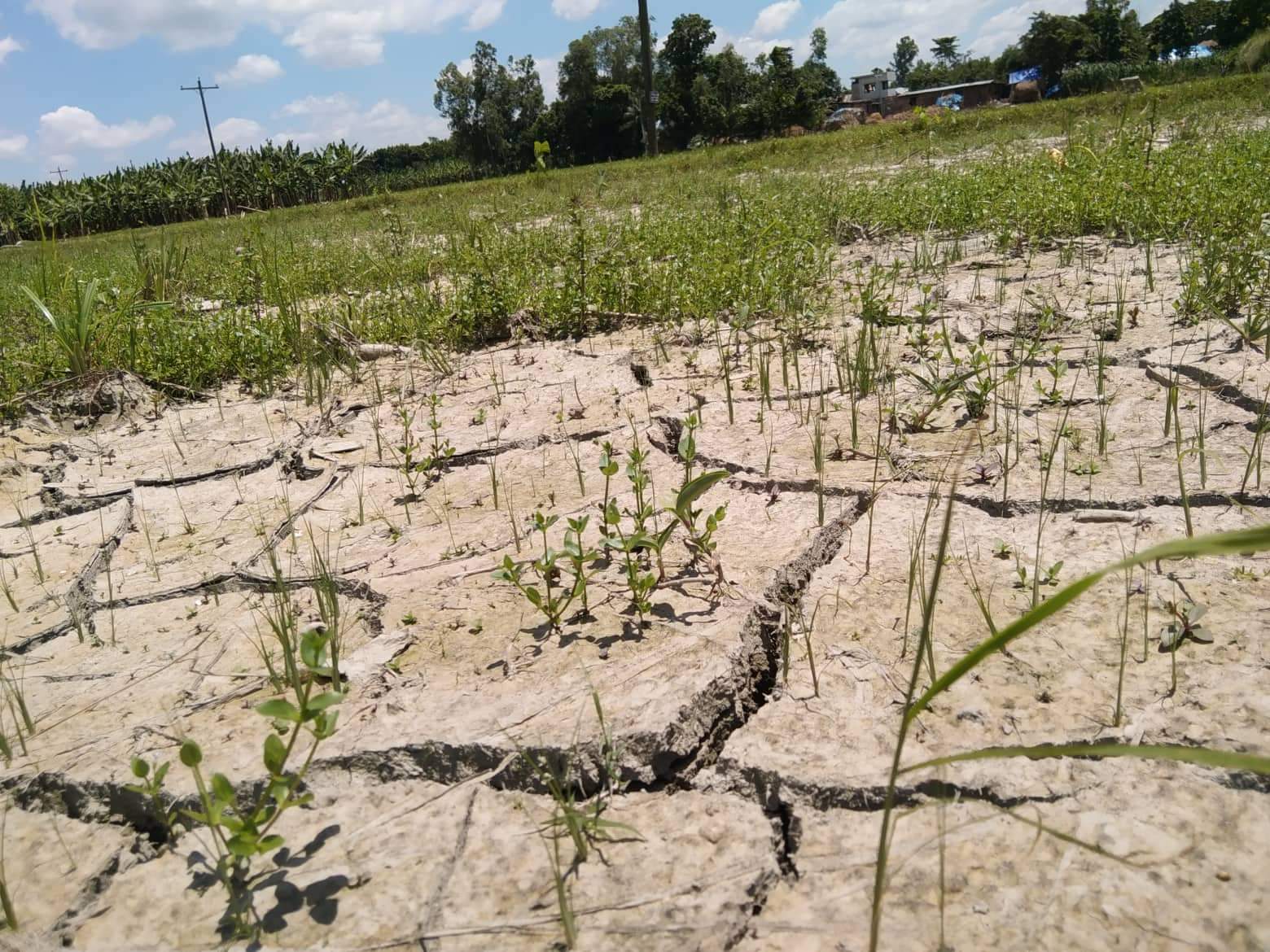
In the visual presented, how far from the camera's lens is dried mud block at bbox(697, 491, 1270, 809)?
123cm

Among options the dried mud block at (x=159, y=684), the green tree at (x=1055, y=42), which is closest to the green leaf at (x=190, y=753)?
the dried mud block at (x=159, y=684)

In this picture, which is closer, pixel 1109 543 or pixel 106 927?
pixel 106 927

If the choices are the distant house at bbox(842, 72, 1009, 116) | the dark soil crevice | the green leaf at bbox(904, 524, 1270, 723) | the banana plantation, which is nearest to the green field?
the dark soil crevice

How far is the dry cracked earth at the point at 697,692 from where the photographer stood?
3.42 ft

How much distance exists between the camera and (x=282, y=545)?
222cm

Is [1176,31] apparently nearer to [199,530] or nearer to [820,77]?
[820,77]

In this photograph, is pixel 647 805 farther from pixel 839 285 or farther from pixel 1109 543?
pixel 839 285

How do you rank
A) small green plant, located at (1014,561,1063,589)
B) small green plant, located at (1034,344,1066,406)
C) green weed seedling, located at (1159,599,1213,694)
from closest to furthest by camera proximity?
green weed seedling, located at (1159,599,1213,694), small green plant, located at (1014,561,1063,589), small green plant, located at (1034,344,1066,406)

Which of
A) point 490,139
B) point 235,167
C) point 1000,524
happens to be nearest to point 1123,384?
point 1000,524

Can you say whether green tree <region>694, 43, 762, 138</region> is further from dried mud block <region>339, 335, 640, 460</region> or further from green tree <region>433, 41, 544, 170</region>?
dried mud block <region>339, 335, 640, 460</region>

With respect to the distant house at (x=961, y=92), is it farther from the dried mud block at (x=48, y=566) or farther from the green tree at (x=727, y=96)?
the dried mud block at (x=48, y=566)

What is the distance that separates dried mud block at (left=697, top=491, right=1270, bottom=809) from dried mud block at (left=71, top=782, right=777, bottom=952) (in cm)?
14

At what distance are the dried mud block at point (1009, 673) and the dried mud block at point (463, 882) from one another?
14 centimetres

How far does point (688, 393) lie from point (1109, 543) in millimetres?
1472
